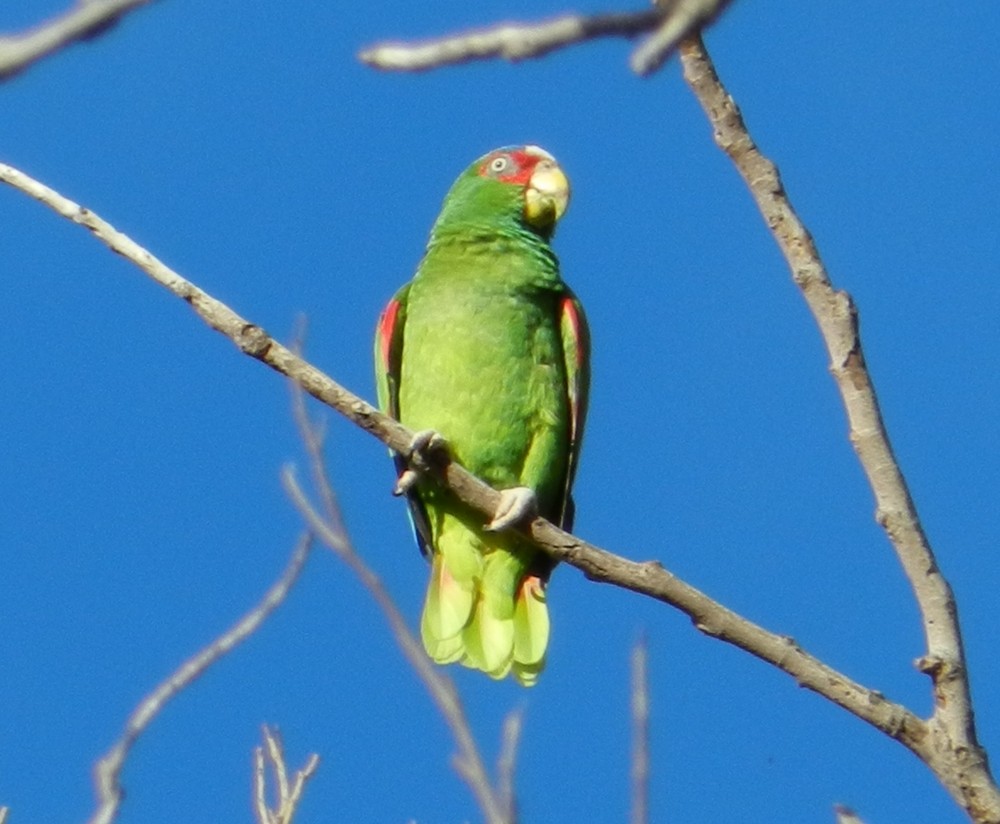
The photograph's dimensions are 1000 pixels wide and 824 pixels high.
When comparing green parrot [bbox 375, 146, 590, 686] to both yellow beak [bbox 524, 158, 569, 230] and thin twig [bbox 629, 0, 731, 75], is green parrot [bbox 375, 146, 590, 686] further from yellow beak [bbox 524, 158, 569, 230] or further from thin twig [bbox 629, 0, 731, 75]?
thin twig [bbox 629, 0, 731, 75]

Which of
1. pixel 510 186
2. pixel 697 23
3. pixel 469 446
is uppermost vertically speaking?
pixel 510 186

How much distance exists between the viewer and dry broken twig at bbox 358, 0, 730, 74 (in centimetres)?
87

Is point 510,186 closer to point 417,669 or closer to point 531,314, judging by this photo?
point 531,314

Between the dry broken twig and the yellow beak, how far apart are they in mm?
4340

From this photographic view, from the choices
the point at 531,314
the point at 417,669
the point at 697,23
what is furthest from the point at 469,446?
the point at 697,23

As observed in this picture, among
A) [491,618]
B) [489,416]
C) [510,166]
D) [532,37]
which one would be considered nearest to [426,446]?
[489,416]

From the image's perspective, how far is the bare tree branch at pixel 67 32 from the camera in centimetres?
88

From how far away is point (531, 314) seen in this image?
4.85 metres

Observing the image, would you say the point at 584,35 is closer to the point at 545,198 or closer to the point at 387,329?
the point at 387,329

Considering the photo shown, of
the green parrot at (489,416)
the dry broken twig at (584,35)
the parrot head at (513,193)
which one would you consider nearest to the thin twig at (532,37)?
the dry broken twig at (584,35)

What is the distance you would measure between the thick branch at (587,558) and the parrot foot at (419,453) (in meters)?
0.16

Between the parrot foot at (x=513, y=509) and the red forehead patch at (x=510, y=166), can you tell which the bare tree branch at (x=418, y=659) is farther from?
the red forehead patch at (x=510, y=166)

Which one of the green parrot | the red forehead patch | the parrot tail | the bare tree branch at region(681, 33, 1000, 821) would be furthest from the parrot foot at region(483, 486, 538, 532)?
the red forehead patch

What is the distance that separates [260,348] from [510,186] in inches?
104
